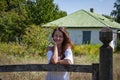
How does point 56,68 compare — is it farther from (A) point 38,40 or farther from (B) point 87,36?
(B) point 87,36

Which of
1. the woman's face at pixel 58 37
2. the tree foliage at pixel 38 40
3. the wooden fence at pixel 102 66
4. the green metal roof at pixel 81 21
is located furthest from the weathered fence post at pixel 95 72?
the green metal roof at pixel 81 21

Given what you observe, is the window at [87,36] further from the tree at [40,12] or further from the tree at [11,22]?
the tree at [11,22]

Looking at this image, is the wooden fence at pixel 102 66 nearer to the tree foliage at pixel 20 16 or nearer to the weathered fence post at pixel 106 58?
the weathered fence post at pixel 106 58

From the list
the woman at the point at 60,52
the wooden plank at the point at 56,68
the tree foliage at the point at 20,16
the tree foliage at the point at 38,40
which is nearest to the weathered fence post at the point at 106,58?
the wooden plank at the point at 56,68

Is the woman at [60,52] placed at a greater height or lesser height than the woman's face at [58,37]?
lesser

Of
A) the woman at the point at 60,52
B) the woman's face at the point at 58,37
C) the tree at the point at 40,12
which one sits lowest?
the woman at the point at 60,52

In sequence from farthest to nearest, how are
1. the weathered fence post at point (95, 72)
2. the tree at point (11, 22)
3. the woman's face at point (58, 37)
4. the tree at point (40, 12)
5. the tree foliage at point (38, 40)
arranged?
the tree at point (40, 12)
the tree at point (11, 22)
the tree foliage at point (38, 40)
the woman's face at point (58, 37)
the weathered fence post at point (95, 72)

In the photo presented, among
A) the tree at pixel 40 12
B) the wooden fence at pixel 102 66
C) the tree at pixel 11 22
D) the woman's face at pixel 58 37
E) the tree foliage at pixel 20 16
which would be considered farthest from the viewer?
the tree at pixel 40 12

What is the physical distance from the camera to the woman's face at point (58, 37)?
4.83 m

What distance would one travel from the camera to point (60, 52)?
484 cm

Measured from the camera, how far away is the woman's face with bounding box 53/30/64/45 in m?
4.83

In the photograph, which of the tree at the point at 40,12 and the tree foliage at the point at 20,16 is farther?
the tree at the point at 40,12

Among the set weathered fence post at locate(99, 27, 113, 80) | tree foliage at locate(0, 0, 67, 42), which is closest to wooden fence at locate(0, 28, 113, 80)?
weathered fence post at locate(99, 27, 113, 80)

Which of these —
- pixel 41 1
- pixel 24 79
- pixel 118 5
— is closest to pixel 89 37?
pixel 41 1
